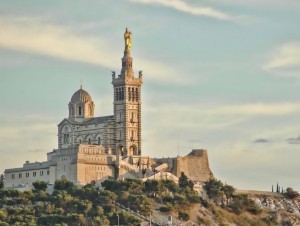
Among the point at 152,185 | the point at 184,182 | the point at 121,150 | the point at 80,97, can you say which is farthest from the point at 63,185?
the point at 80,97

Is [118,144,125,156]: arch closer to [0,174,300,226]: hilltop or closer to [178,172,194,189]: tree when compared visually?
[0,174,300,226]: hilltop

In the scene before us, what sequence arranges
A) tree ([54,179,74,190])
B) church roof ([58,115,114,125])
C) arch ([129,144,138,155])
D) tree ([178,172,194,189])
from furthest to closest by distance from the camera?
church roof ([58,115,114,125])
arch ([129,144,138,155])
tree ([178,172,194,189])
tree ([54,179,74,190])

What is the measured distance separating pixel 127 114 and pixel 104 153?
8.24m

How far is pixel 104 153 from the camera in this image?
192m

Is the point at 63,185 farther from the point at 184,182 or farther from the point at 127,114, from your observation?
the point at 184,182

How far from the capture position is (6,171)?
195500 millimetres

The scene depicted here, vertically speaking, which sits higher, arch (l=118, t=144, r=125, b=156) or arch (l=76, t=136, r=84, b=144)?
arch (l=76, t=136, r=84, b=144)

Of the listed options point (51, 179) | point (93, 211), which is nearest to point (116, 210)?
point (93, 211)

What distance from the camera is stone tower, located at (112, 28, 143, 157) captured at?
196 metres

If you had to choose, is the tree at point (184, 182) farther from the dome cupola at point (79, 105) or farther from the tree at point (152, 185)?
the dome cupola at point (79, 105)

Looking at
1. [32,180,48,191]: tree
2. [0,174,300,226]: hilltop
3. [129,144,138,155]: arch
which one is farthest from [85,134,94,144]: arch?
[32,180,48,191]: tree

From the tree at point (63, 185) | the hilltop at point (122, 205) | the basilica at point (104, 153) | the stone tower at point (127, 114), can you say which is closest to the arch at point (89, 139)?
the basilica at point (104, 153)

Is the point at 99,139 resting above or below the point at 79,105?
below

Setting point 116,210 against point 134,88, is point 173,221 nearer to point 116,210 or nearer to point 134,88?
point 116,210
